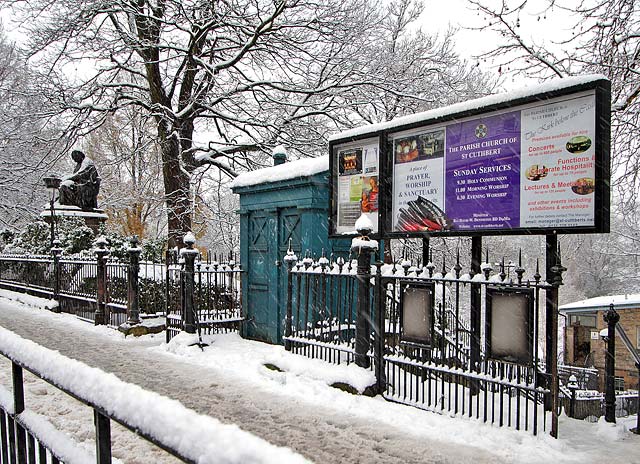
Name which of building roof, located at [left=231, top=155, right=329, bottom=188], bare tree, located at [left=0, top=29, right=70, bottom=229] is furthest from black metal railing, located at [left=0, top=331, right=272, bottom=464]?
bare tree, located at [left=0, top=29, right=70, bottom=229]

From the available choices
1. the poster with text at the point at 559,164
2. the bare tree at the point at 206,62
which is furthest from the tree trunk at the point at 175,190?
the poster with text at the point at 559,164

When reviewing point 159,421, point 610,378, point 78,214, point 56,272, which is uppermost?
point 78,214

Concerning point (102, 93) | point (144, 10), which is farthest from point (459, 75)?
point (102, 93)

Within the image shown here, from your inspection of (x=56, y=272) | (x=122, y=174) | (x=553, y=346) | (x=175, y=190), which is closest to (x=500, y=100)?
(x=553, y=346)

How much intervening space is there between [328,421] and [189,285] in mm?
4477

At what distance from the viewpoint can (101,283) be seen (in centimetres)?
1243

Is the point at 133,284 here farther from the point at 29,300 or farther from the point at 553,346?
the point at 553,346

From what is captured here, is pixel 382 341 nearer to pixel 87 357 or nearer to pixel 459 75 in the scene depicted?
pixel 87 357

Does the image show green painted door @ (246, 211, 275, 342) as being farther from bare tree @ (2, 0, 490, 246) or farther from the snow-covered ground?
bare tree @ (2, 0, 490, 246)

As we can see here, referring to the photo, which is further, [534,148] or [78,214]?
[78,214]

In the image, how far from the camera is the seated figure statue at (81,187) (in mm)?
18109

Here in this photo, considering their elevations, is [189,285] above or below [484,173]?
below

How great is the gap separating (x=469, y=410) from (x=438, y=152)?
3.33 meters

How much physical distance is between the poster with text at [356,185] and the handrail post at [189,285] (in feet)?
9.13
